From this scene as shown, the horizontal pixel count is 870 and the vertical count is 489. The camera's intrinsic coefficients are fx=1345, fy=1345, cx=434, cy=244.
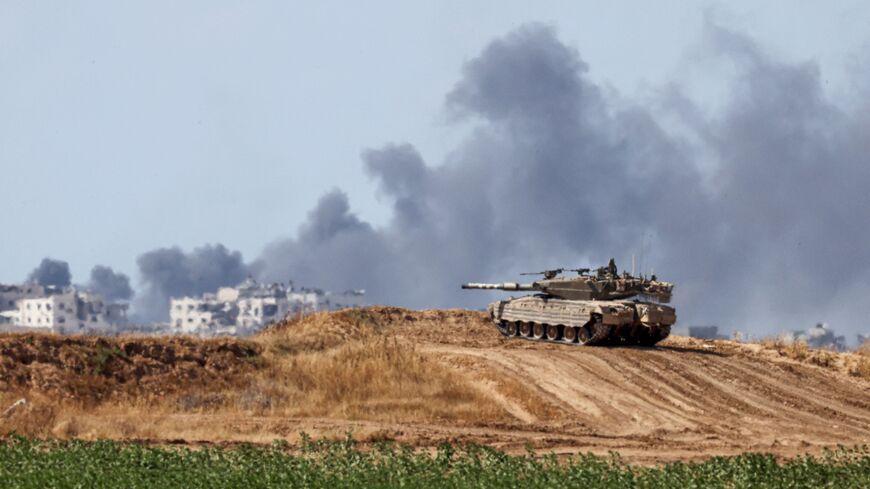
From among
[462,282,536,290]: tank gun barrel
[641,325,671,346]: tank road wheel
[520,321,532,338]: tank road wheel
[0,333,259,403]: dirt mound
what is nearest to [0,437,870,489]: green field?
[0,333,259,403]: dirt mound

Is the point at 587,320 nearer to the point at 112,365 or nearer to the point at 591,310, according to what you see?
the point at 591,310

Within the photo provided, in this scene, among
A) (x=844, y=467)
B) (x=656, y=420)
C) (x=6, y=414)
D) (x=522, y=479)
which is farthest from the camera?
(x=656, y=420)

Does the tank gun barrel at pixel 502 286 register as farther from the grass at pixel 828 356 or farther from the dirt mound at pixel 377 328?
the grass at pixel 828 356

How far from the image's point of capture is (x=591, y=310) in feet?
145

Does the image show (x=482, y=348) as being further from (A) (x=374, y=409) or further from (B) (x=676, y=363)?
(A) (x=374, y=409)

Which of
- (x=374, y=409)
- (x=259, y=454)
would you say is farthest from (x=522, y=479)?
(x=374, y=409)

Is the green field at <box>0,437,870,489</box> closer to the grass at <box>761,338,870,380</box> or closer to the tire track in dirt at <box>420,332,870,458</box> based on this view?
the tire track in dirt at <box>420,332,870,458</box>

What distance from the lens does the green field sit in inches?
838

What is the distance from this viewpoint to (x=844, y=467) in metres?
24.4

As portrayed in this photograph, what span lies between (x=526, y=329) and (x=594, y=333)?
163 inches

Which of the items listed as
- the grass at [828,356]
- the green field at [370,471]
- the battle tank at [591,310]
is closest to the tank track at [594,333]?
the battle tank at [591,310]

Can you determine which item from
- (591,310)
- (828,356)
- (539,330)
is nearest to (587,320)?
(591,310)

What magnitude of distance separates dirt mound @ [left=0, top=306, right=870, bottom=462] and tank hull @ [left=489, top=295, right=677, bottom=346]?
115 centimetres

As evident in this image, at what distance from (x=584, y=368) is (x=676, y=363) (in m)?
3.33
